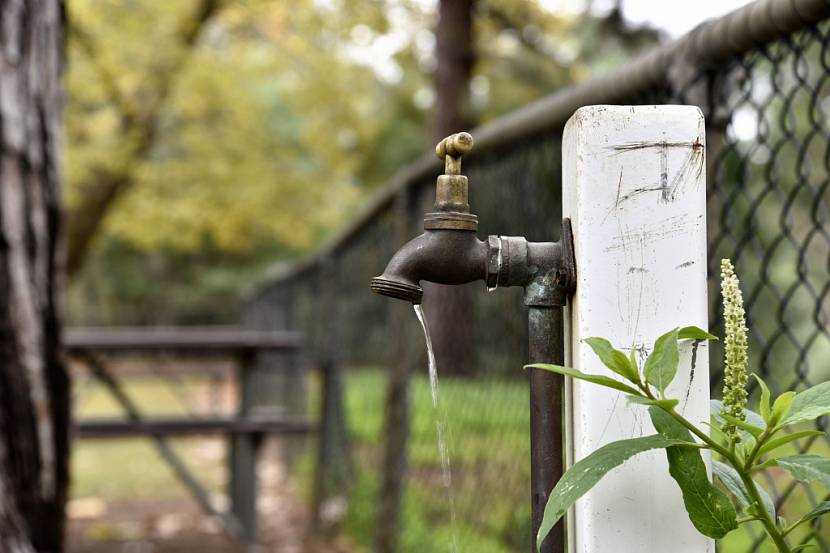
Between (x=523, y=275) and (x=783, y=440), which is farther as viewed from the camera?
(x=523, y=275)

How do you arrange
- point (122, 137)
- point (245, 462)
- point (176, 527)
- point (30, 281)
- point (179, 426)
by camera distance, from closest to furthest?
point (30, 281)
point (179, 426)
point (245, 462)
point (176, 527)
point (122, 137)

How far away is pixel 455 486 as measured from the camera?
3.64 m

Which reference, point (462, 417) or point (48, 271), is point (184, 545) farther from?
point (48, 271)

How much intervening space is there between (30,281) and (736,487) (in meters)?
1.86

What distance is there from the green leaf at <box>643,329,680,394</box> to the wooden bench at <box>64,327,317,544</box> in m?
4.30

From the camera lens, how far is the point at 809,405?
787mm

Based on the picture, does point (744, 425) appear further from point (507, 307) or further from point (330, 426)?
Result: point (330, 426)

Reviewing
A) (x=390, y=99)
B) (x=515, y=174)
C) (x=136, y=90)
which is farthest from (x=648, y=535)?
(x=390, y=99)

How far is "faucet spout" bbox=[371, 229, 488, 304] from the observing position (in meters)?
1.03

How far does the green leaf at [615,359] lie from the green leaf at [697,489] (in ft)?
0.13

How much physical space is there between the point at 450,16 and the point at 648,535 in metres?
11.4

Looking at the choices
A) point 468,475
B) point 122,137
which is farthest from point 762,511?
point 122,137

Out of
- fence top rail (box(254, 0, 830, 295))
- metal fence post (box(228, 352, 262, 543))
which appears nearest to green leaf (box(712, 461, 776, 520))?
fence top rail (box(254, 0, 830, 295))

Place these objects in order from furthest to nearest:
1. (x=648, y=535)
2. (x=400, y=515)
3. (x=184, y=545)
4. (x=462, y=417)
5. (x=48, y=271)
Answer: (x=184, y=545) → (x=400, y=515) → (x=462, y=417) → (x=48, y=271) → (x=648, y=535)
